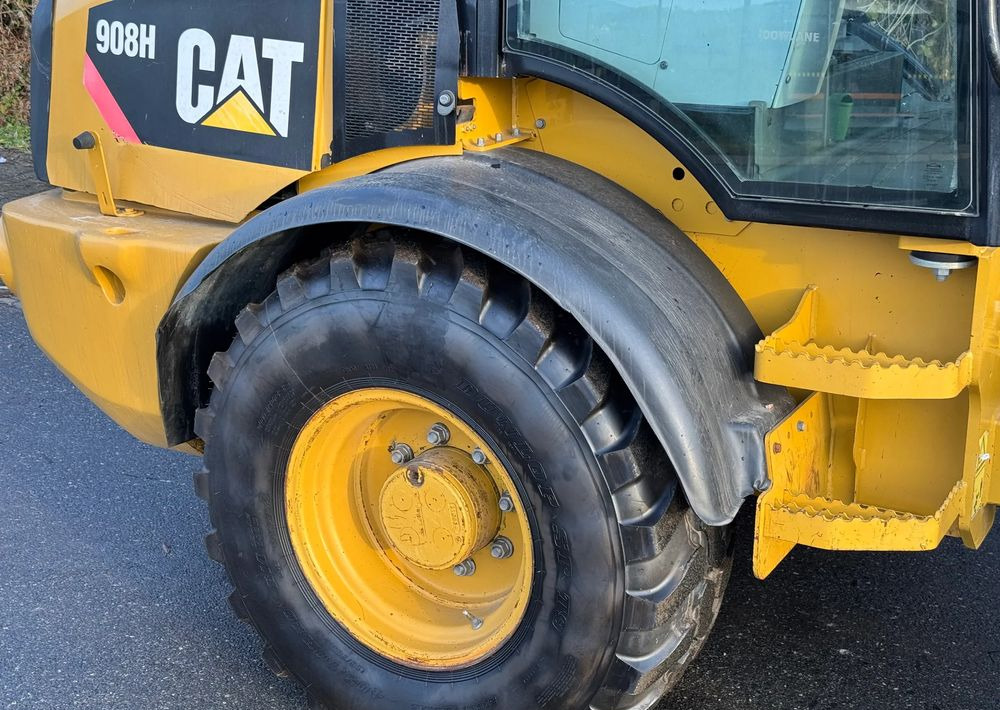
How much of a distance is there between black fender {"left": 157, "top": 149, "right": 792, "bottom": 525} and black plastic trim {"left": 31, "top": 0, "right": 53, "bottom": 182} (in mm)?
1221

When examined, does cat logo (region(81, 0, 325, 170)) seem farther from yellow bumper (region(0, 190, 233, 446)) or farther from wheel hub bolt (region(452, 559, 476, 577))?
wheel hub bolt (region(452, 559, 476, 577))

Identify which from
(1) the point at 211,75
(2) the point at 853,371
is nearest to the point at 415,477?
(2) the point at 853,371

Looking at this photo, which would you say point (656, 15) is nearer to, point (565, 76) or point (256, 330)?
point (565, 76)

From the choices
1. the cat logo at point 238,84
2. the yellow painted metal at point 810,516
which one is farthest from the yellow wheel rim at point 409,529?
the cat logo at point 238,84

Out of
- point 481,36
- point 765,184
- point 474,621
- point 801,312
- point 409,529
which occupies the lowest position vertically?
point 474,621

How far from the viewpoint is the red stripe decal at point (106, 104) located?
3160 millimetres

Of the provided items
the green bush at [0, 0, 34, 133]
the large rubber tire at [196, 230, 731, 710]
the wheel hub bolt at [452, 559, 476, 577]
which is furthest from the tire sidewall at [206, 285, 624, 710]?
the green bush at [0, 0, 34, 133]

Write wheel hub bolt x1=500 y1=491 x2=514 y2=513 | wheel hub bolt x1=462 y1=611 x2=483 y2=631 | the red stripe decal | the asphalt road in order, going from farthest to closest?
the red stripe decal, the asphalt road, wheel hub bolt x1=462 y1=611 x2=483 y2=631, wheel hub bolt x1=500 y1=491 x2=514 y2=513

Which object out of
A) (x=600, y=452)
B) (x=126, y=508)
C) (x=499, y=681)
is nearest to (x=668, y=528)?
(x=600, y=452)

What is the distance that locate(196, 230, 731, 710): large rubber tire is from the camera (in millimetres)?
2139

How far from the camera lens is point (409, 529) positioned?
2.47m

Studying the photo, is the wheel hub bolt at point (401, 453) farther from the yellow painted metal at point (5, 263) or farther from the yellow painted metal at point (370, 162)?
the yellow painted metal at point (5, 263)

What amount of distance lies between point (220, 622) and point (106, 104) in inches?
59.4

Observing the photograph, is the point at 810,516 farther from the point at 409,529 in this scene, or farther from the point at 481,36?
the point at 481,36
